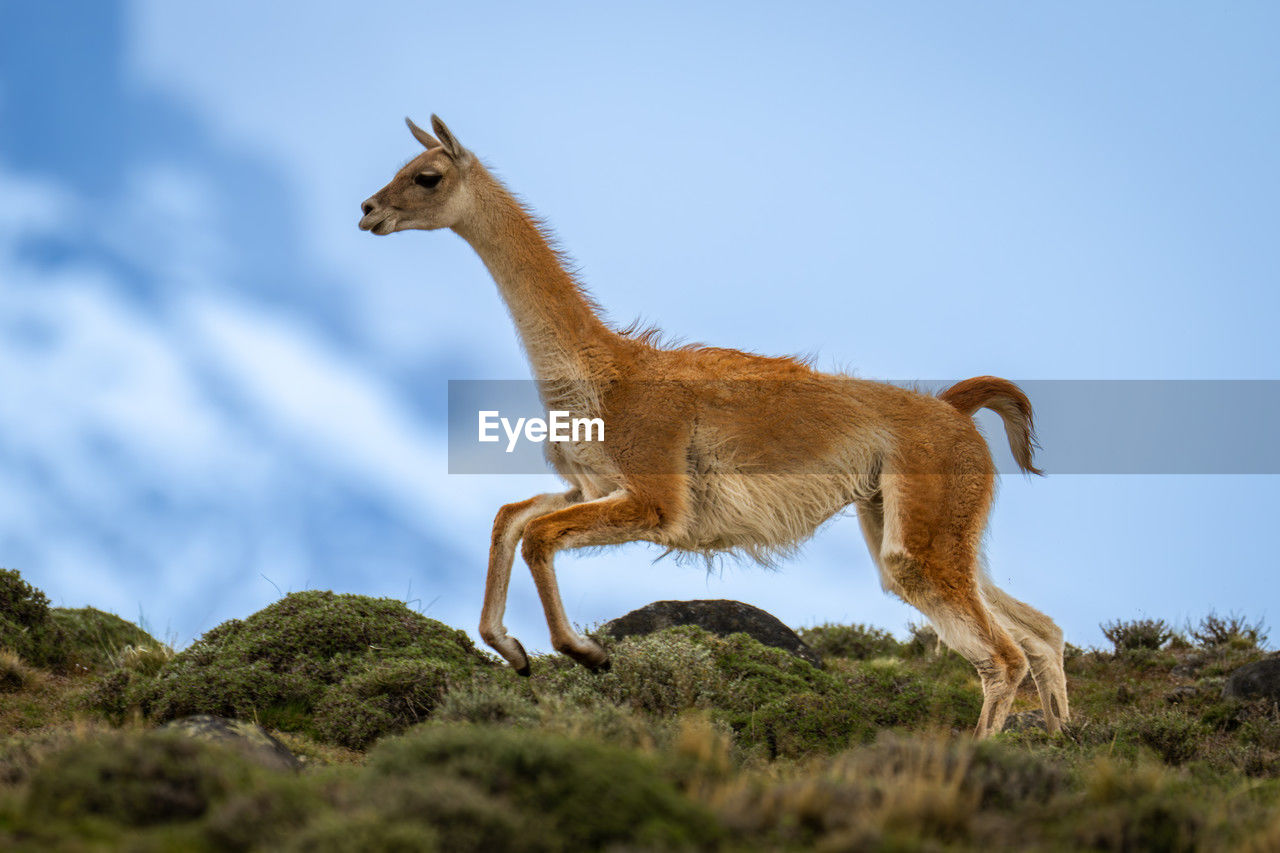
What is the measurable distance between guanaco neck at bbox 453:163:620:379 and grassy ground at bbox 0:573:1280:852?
2718 millimetres

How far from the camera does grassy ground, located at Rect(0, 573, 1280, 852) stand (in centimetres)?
435

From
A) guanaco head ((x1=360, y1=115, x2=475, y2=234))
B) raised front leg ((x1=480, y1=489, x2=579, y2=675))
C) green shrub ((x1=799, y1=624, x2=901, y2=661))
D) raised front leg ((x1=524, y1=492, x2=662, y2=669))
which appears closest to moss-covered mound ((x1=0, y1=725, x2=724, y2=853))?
raised front leg ((x1=524, y1=492, x2=662, y2=669))

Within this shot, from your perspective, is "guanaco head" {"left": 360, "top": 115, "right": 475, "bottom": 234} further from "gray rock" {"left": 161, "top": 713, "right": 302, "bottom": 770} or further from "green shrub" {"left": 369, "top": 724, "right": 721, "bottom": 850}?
"green shrub" {"left": 369, "top": 724, "right": 721, "bottom": 850}

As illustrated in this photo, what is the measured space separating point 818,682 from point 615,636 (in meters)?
3.02

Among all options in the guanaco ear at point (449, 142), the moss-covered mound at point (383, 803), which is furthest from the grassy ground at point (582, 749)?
the guanaco ear at point (449, 142)

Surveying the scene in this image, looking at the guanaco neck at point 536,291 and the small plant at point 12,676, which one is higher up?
the guanaco neck at point 536,291

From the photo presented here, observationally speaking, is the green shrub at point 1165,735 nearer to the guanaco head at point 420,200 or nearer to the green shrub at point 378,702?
the green shrub at point 378,702

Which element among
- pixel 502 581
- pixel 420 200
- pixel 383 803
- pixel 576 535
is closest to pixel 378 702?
pixel 502 581

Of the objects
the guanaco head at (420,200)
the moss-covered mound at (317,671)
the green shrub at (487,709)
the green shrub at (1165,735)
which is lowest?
the green shrub at (1165,735)

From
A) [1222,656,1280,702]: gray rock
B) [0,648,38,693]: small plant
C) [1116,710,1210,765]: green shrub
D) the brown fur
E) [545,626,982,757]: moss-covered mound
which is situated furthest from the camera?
[1222,656,1280,702]: gray rock

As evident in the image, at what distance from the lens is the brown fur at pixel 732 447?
9.11 m

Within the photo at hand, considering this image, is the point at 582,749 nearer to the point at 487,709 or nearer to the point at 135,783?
the point at 135,783

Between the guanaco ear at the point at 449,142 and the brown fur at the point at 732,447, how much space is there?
0.01 meters

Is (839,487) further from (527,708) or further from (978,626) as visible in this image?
(527,708)
